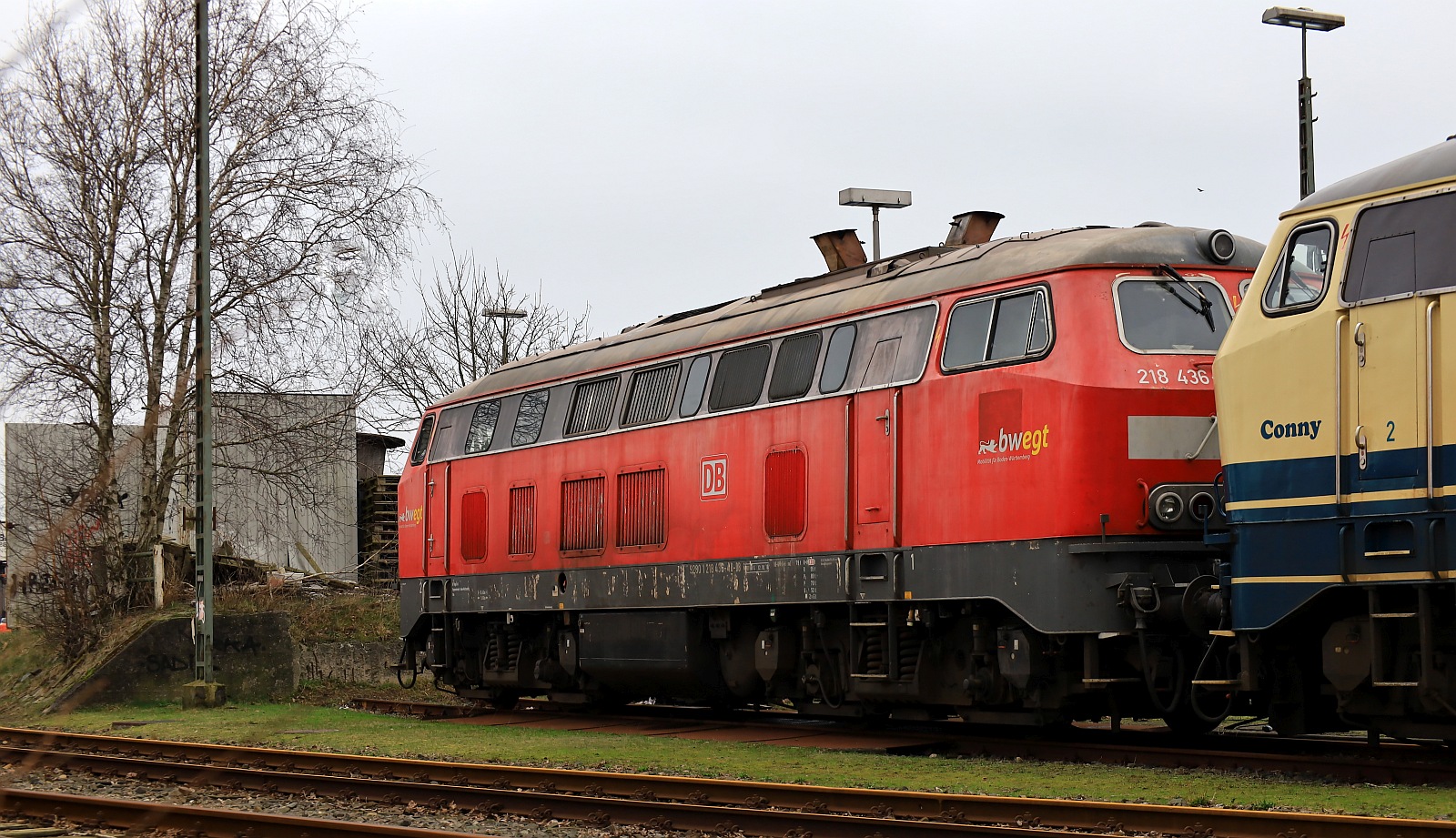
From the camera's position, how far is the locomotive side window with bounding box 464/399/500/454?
21.0 meters

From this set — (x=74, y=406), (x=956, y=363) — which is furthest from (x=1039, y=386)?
(x=74, y=406)

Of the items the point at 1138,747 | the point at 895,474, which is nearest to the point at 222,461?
the point at 895,474

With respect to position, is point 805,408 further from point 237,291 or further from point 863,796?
point 237,291

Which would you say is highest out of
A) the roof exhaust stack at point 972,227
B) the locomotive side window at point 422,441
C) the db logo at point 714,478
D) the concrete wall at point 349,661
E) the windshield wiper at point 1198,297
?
the roof exhaust stack at point 972,227

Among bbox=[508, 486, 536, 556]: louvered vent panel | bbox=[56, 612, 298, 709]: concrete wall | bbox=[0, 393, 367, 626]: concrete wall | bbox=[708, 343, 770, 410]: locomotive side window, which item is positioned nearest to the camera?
bbox=[708, 343, 770, 410]: locomotive side window

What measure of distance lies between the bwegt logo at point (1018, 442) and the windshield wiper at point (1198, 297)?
64.9 inches

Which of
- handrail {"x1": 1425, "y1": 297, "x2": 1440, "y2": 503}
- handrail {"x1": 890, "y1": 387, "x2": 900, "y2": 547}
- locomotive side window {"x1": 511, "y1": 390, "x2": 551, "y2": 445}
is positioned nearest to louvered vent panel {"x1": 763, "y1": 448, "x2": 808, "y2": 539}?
handrail {"x1": 890, "y1": 387, "x2": 900, "y2": 547}

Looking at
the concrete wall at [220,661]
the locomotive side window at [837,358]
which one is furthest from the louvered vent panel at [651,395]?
the concrete wall at [220,661]

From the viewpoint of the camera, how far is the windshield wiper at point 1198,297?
1270cm

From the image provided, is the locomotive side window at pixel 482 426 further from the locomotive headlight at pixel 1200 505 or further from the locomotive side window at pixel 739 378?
the locomotive headlight at pixel 1200 505

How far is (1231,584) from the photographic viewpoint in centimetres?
1091

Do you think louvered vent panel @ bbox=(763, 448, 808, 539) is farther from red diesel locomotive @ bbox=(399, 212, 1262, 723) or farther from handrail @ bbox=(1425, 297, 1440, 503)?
handrail @ bbox=(1425, 297, 1440, 503)

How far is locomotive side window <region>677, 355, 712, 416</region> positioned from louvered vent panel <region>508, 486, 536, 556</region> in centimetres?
355

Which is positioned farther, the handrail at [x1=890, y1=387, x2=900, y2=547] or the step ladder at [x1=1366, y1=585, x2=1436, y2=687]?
the handrail at [x1=890, y1=387, x2=900, y2=547]
